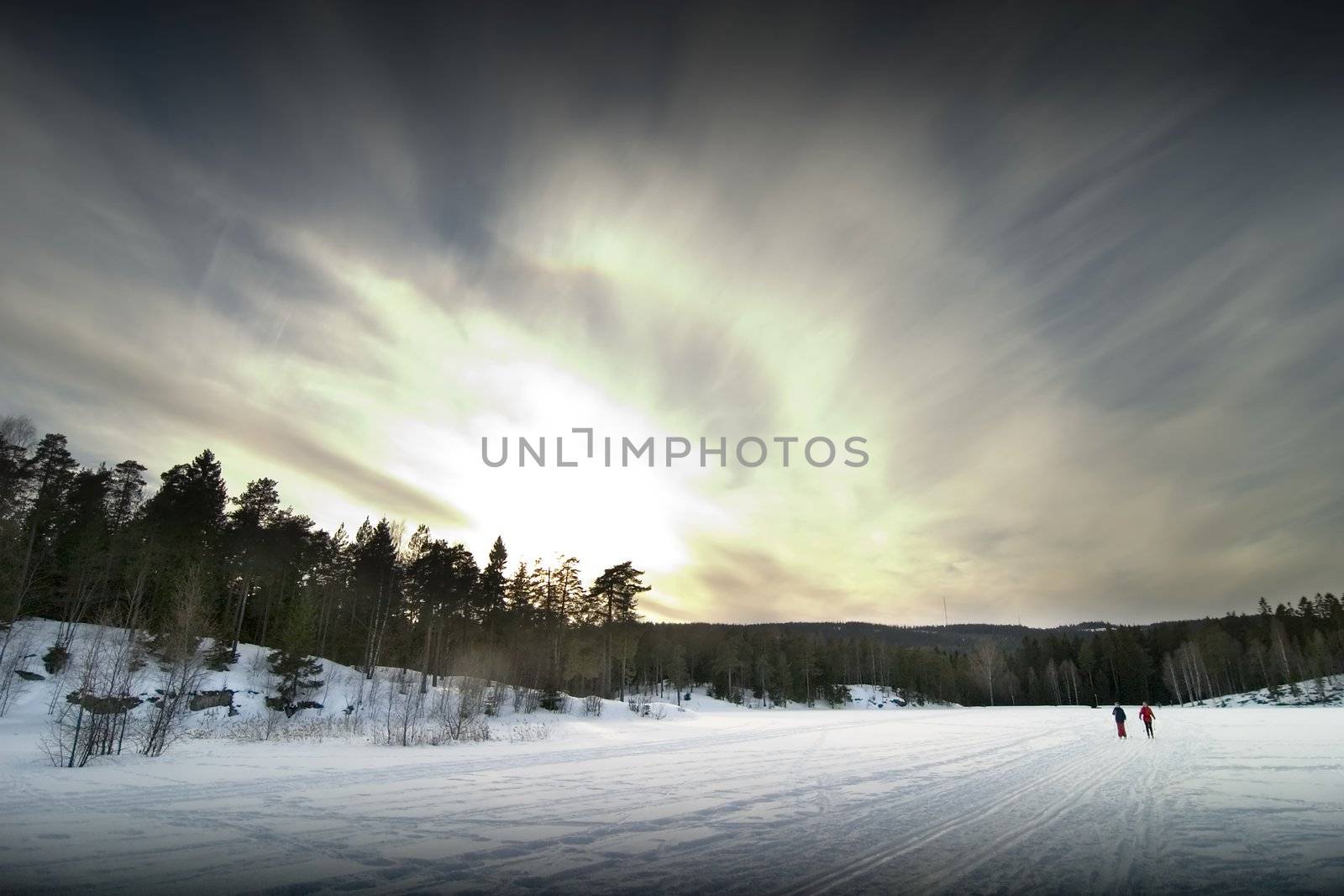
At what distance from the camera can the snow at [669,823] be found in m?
6.88

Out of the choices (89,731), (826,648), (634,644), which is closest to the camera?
(89,731)

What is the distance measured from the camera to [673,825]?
9570 mm

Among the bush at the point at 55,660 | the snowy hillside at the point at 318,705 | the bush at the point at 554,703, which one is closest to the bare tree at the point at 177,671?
the snowy hillside at the point at 318,705

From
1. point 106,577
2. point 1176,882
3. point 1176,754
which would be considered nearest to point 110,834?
point 1176,882

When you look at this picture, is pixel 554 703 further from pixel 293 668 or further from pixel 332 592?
pixel 332 592

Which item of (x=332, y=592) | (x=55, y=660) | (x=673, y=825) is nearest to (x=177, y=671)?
(x=55, y=660)

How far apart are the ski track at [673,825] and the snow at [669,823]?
6 centimetres

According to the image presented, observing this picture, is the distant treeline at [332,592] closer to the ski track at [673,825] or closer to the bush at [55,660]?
the bush at [55,660]

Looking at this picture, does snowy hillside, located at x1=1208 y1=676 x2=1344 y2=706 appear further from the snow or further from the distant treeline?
the snow

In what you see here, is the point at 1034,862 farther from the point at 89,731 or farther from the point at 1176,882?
the point at 89,731

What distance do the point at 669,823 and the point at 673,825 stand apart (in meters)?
0.21

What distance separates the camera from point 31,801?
11.2 m

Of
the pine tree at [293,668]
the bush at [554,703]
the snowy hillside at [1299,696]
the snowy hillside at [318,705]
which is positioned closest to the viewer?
the snowy hillside at [318,705]

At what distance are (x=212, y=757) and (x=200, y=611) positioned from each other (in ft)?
46.3
